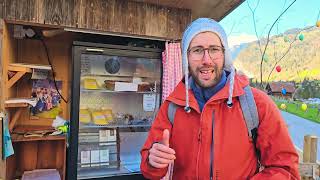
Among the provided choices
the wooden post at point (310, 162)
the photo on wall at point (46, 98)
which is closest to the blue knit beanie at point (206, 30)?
the wooden post at point (310, 162)

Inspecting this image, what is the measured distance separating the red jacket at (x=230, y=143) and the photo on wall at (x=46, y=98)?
196 cm

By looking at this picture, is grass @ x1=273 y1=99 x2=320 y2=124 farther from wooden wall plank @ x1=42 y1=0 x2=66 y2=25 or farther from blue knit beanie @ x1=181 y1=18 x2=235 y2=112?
wooden wall plank @ x1=42 y1=0 x2=66 y2=25

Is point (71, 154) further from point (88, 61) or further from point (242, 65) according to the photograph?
point (242, 65)

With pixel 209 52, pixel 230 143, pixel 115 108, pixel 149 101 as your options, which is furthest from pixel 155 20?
pixel 230 143

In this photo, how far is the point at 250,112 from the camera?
0.97 metres

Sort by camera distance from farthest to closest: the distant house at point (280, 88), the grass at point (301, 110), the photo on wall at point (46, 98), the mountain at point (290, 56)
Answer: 1. the photo on wall at point (46, 98)
2. the distant house at point (280, 88)
3. the mountain at point (290, 56)
4. the grass at point (301, 110)

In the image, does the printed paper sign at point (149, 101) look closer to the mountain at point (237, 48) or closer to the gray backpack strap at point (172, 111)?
the mountain at point (237, 48)

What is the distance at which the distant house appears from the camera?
8.32ft

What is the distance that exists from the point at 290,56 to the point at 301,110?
1.73 feet

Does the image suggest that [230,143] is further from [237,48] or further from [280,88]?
[237,48]

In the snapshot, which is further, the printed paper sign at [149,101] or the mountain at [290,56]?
the printed paper sign at [149,101]

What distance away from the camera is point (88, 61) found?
2.58m

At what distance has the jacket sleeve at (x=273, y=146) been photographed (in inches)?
35.5

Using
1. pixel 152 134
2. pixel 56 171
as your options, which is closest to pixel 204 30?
pixel 152 134
